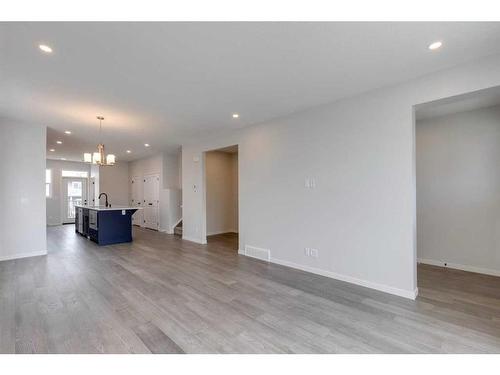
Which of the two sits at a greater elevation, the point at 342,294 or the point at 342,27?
the point at 342,27

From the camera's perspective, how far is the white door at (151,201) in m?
8.52

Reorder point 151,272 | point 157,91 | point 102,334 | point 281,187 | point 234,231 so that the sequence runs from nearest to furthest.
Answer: point 102,334, point 157,91, point 151,272, point 281,187, point 234,231

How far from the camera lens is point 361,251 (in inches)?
131

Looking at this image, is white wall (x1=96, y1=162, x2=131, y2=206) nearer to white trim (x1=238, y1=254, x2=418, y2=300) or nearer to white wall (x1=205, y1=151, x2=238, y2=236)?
white wall (x1=205, y1=151, x2=238, y2=236)

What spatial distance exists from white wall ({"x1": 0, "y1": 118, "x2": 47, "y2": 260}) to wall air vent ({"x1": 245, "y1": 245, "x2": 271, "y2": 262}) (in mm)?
4243

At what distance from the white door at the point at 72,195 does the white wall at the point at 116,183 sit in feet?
→ 5.04

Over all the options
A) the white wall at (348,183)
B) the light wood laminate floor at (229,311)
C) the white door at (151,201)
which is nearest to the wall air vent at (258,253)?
the white wall at (348,183)

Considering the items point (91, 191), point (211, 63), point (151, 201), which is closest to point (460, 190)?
point (211, 63)

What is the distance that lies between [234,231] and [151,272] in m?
3.99

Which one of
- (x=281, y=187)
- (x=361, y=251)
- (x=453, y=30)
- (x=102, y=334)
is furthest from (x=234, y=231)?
(x=453, y=30)

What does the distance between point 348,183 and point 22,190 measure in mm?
6060

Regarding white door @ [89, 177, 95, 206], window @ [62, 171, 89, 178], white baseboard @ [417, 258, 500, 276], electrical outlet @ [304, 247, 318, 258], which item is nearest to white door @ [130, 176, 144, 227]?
white door @ [89, 177, 95, 206]

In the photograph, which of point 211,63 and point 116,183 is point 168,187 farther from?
point 211,63
